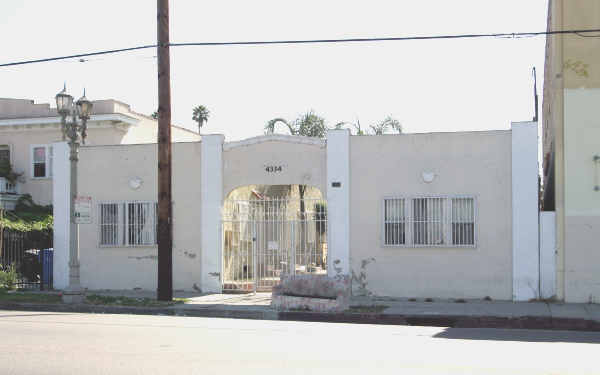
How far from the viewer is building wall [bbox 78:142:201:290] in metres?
19.3

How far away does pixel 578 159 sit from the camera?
16.6 m

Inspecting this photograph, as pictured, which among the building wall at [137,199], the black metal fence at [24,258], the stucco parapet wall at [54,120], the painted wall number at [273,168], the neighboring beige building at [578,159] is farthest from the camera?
the stucco parapet wall at [54,120]

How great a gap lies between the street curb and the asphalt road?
1.10 m

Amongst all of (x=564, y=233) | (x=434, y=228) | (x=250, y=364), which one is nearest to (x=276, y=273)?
(x=434, y=228)

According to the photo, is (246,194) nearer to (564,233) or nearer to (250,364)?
(564,233)

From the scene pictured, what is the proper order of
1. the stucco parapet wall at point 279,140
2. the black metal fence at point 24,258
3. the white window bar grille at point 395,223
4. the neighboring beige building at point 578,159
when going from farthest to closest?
the black metal fence at point 24,258 < the stucco parapet wall at point 279,140 < the white window bar grille at point 395,223 < the neighboring beige building at point 578,159

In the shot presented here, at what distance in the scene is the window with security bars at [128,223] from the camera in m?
19.5

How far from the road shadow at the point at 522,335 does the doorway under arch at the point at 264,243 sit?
6.34 m

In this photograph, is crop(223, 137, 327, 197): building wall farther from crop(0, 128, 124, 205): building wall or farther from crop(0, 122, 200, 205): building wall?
crop(0, 128, 124, 205): building wall

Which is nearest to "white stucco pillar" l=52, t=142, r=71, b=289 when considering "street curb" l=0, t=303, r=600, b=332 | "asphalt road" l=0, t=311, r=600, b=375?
"street curb" l=0, t=303, r=600, b=332

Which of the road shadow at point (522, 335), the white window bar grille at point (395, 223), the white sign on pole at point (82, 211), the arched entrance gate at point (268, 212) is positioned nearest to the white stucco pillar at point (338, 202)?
the arched entrance gate at point (268, 212)

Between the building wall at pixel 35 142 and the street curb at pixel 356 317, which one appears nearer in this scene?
the street curb at pixel 356 317

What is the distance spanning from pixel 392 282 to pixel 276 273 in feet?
11.5

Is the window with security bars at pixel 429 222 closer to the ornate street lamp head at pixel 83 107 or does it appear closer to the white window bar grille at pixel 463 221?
the white window bar grille at pixel 463 221
